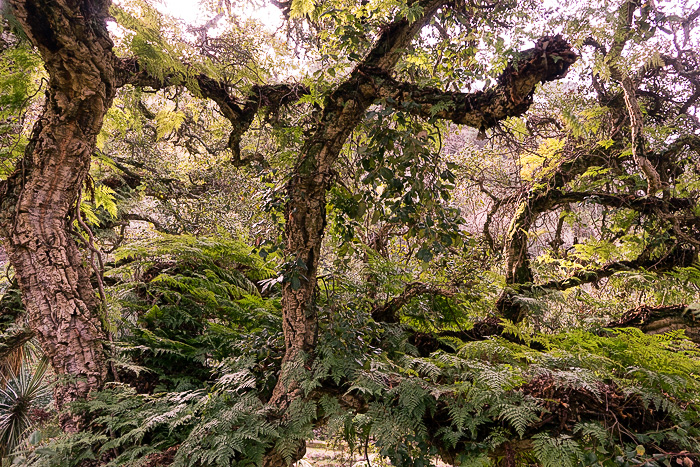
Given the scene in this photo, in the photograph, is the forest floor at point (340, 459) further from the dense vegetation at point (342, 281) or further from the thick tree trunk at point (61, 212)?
the thick tree trunk at point (61, 212)

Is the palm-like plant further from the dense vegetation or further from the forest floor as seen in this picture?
the forest floor

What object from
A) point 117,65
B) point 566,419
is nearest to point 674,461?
point 566,419

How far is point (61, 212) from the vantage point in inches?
94.2

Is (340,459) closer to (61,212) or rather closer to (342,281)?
(342,281)

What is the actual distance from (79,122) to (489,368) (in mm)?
2654

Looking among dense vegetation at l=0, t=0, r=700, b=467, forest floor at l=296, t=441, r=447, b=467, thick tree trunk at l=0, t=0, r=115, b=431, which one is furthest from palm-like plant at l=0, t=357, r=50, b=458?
forest floor at l=296, t=441, r=447, b=467

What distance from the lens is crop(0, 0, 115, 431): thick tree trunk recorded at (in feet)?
7.38

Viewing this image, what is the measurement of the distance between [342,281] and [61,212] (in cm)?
177

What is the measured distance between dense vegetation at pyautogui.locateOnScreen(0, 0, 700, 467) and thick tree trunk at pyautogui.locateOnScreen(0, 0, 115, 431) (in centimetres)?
1

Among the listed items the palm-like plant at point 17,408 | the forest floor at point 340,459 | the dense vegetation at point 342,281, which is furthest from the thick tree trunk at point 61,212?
the palm-like plant at point 17,408

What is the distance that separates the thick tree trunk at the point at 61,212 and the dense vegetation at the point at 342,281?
0.01 meters

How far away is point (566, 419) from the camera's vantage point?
1.61 meters

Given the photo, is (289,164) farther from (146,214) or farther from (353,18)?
(146,214)

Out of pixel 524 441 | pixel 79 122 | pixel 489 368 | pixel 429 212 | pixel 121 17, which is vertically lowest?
pixel 524 441
